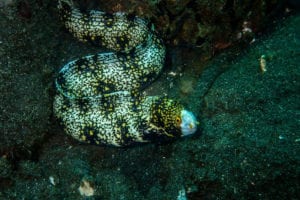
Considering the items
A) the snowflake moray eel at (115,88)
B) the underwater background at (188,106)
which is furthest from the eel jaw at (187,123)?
the underwater background at (188,106)

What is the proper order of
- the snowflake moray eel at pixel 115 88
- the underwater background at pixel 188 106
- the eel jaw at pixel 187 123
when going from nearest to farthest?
the underwater background at pixel 188 106 → the eel jaw at pixel 187 123 → the snowflake moray eel at pixel 115 88

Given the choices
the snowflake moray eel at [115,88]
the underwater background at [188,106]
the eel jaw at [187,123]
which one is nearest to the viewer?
the underwater background at [188,106]

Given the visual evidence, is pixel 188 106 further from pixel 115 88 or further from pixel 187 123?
pixel 115 88

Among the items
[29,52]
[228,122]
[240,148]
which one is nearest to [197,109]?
[228,122]

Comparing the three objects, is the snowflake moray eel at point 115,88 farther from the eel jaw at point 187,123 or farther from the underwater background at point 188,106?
the underwater background at point 188,106

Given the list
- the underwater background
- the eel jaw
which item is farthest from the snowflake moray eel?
the underwater background

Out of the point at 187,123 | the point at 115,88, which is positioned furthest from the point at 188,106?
the point at 115,88
